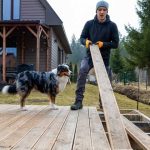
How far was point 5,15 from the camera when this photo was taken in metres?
19.5

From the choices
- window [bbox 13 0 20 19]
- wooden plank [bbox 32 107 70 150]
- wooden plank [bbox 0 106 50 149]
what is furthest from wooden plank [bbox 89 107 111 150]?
window [bbox 13 0 20 19]

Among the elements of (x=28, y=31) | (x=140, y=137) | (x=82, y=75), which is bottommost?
(x=140, y=137)

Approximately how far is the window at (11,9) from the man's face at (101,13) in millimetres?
14023

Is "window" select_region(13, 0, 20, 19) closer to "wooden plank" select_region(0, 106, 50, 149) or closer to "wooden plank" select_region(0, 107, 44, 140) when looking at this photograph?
"wooden plank" select_region(0, 107, 44, 140)

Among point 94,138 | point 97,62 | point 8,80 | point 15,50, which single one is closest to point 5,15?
point 15,50

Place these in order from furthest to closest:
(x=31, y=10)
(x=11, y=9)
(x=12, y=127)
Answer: (x=11, y=9) → (x=31, y=10) → (x=12, y=127)

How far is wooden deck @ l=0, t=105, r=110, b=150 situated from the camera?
9.99 ft

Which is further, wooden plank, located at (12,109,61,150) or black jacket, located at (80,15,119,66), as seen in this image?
black jacket, located at (80,15,119,66)

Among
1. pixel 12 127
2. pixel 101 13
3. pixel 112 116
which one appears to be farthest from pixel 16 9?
pixel 112 116

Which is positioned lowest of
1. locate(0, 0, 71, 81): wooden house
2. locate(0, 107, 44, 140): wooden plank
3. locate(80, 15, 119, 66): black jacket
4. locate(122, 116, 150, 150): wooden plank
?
locate(122, 116, 150, 150): wooden plank

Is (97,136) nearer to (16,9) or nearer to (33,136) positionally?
(33,136)

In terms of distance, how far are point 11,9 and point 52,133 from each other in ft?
54.5

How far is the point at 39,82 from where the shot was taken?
6.25m

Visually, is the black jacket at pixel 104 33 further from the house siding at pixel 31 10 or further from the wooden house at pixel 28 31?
the house siding at pixel 31 10
